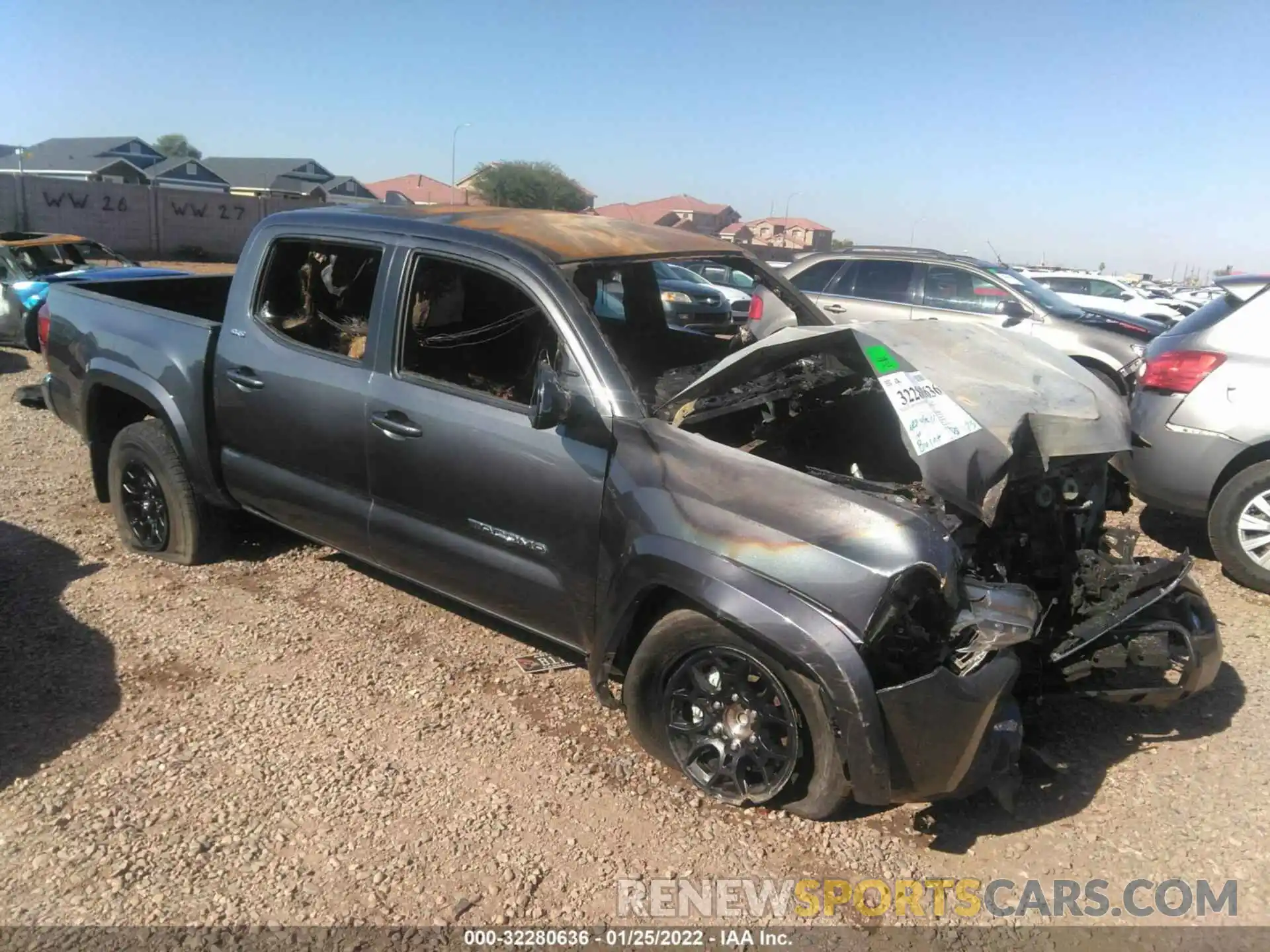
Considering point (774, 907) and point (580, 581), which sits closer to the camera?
point (774, 907)

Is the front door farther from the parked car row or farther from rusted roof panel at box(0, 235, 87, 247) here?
rusted roof panel at box(0, 235, 87, 247)

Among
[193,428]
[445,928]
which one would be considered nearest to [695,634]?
[445,928]

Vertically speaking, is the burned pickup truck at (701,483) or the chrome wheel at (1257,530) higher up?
the burned pickup truck at (701,483)

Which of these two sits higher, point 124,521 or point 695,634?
point 695,634

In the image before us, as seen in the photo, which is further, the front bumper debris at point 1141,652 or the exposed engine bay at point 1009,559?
the front bumper debris at point 1141,652

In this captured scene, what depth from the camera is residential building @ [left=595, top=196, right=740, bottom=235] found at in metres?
63.1

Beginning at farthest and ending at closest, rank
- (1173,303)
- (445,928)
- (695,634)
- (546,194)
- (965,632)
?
(546,194) → (1173,303) → (695,634) → (965,632) → (445,928)

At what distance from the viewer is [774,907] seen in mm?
2709

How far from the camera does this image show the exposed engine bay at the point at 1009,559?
274 cm

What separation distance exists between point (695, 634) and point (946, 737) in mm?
825

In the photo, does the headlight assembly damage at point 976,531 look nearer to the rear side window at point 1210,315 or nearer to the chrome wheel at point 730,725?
the chrome wheel at point 730,725

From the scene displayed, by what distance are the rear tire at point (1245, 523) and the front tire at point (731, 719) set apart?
3.41 metres

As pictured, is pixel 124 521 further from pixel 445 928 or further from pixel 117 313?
pixel 445 928

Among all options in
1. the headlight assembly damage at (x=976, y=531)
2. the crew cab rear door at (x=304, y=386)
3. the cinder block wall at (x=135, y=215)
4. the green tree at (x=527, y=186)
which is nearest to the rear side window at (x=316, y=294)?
the crew cab rear door at (x=304, y=386)
